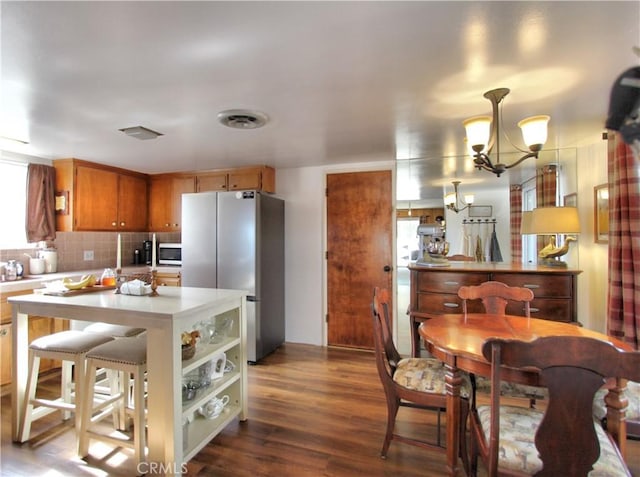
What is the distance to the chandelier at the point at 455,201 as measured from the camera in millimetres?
3260

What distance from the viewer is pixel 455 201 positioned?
10.9ft

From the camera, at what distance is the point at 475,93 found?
1.91 m

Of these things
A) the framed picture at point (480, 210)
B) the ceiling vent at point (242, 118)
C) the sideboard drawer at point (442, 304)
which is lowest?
the sideboard drawer at point (442, 304)

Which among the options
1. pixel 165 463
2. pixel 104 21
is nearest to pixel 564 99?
pixel 104 21

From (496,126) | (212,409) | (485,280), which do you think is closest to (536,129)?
(496,126)

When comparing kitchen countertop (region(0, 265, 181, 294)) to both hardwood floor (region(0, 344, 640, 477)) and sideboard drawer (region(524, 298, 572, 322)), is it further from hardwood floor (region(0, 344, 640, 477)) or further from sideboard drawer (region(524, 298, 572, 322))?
sideboard drawer (region(524, 298, 572, 322))

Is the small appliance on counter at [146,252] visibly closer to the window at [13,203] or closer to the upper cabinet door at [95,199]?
the upper cabinet door at [95,199]

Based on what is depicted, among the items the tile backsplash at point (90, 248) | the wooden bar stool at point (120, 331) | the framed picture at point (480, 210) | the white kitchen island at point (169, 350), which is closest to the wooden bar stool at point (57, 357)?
the white kitchen island at point (169, 350)

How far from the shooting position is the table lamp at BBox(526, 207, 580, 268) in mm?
2664

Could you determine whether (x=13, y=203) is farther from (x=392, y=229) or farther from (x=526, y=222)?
(x=526, y=222)

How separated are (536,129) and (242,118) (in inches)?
69.9

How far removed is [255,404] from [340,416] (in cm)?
67

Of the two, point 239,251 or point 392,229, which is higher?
point 392,229

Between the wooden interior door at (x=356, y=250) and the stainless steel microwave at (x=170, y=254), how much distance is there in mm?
1892
